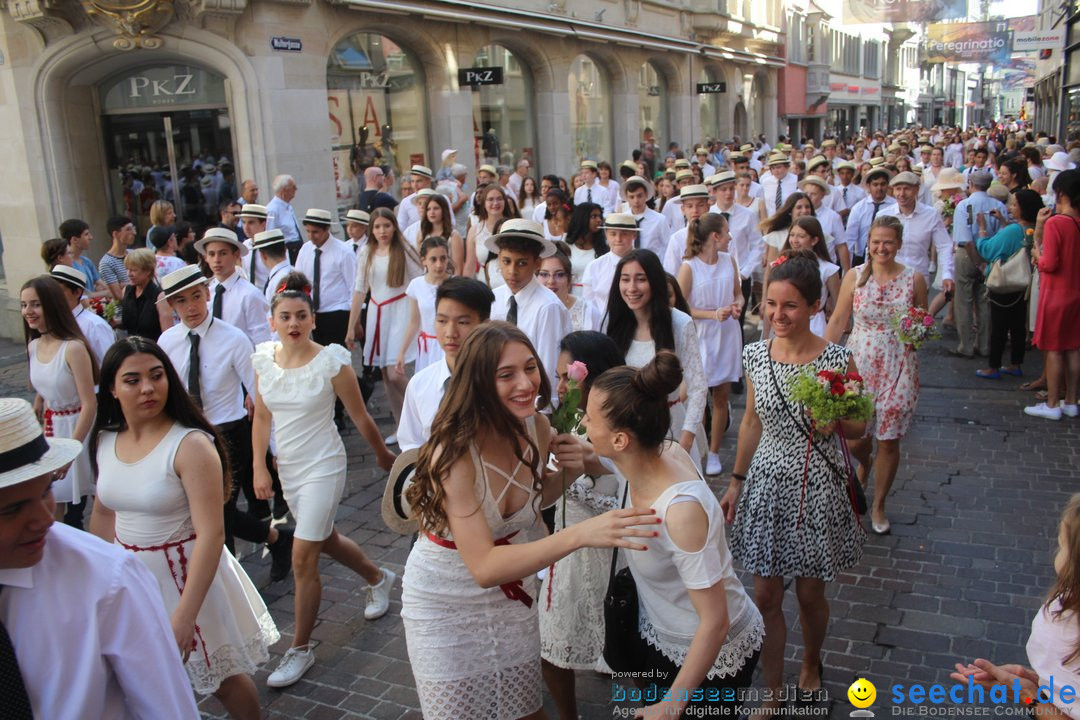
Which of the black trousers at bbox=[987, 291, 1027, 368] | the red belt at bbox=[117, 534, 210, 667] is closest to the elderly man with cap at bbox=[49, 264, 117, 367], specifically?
the red belt at bbox=[117, 534, 210, 667]

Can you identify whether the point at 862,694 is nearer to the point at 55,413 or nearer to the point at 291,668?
the point at 291,668

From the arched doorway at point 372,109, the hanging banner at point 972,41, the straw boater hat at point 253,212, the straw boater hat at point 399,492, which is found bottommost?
the straw boater hat at point 399,492

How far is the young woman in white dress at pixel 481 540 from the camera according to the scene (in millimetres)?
2816

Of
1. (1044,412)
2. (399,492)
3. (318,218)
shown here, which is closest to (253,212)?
(318,218)

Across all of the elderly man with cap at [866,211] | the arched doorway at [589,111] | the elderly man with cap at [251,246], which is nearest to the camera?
the elderly man with cap at [251,246]

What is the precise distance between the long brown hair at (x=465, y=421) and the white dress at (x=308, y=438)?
171 cm

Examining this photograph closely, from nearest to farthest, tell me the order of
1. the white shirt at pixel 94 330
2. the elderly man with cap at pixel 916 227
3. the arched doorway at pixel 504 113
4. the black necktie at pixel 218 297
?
1. the white shirt at pixel 94 330
2. the black necktie at pixel 218 297
3. the elderly man with cap at pixel 916 227
4. the arched doorway at pixel 504 113

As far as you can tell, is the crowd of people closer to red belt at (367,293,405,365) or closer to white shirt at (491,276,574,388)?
white shirt at (491,276,574,388)

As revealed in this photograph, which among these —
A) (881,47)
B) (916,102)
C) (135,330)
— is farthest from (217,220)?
(916,102)

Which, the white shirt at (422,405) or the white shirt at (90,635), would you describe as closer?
the white shirt at (90,635)

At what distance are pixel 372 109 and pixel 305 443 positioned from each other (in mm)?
13234

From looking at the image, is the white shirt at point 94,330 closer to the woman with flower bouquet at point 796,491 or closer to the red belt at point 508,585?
the red belt at point 508,585

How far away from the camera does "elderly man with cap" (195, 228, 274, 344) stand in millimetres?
6723

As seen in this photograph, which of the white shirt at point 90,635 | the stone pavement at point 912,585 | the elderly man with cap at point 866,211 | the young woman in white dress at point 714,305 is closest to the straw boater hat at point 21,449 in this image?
the white shirt at point 90,635
